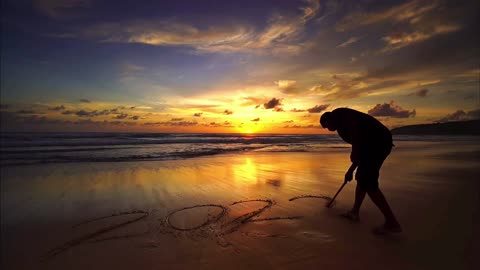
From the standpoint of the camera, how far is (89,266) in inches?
121

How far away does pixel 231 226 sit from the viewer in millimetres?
4051

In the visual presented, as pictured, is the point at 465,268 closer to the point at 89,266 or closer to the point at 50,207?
the point at 89,266

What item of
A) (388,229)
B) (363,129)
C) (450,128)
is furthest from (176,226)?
(450,128)

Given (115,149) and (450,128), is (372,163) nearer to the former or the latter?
(115,149)

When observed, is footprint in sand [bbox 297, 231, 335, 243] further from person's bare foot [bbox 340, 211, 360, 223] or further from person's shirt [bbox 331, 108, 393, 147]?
person's shirt [bbox 331, 108, 393, 147]

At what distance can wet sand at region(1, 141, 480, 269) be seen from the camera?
10.1ft

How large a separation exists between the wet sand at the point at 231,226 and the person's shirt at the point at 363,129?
1.30 meters

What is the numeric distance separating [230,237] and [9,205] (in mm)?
5306

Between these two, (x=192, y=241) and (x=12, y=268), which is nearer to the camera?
(x=12, y=268)

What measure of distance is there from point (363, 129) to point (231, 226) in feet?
8.28

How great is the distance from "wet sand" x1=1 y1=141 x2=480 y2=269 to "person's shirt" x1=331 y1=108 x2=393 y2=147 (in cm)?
130

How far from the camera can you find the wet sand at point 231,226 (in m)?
3.07

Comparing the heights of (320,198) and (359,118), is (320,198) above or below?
below

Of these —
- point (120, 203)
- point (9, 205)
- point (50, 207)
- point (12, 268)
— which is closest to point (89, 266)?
point (12, 268)
